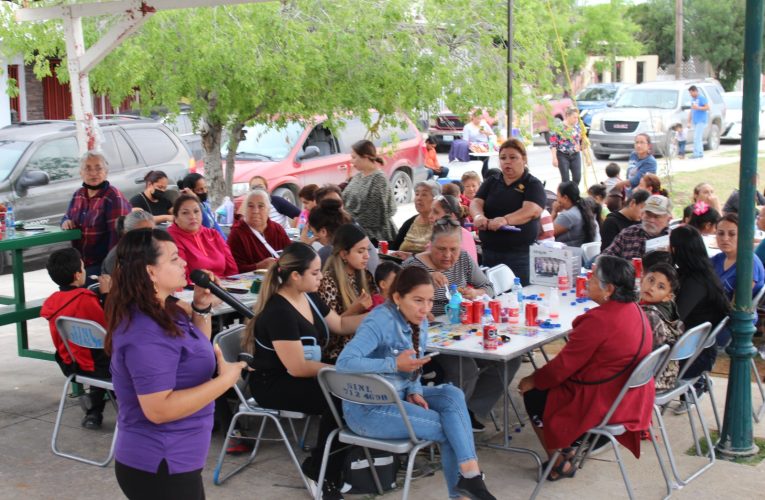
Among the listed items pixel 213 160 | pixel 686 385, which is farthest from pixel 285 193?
pixel 686 385

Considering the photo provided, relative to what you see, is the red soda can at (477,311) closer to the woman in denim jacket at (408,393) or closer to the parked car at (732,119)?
the woman in denim jacket at (408,393)

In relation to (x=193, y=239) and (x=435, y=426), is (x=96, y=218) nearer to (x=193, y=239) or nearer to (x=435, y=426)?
(x=193, y=239)

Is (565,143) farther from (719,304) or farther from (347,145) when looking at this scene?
(719,304)

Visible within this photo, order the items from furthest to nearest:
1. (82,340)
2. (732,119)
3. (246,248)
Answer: (732,119), (246,248), (82,340)

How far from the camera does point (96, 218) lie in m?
7.51

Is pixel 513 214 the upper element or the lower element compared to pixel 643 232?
upper

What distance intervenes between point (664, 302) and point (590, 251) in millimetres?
2785

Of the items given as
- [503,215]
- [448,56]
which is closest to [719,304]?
[503,215]

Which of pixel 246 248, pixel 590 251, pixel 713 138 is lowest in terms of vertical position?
pixel 590 251

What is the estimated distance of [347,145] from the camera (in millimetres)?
15797

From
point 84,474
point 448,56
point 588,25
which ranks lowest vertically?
point 84,474

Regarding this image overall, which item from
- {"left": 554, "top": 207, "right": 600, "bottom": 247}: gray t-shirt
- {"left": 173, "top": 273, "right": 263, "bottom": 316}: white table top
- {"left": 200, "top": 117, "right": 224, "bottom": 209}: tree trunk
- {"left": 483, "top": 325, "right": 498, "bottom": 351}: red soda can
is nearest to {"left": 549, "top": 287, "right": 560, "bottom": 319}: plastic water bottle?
{"left": 483, "top": 325, "right": 498, "bottom": 351}: red soda can

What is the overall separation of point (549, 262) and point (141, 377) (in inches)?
170

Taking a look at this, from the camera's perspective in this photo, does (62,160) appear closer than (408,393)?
No
